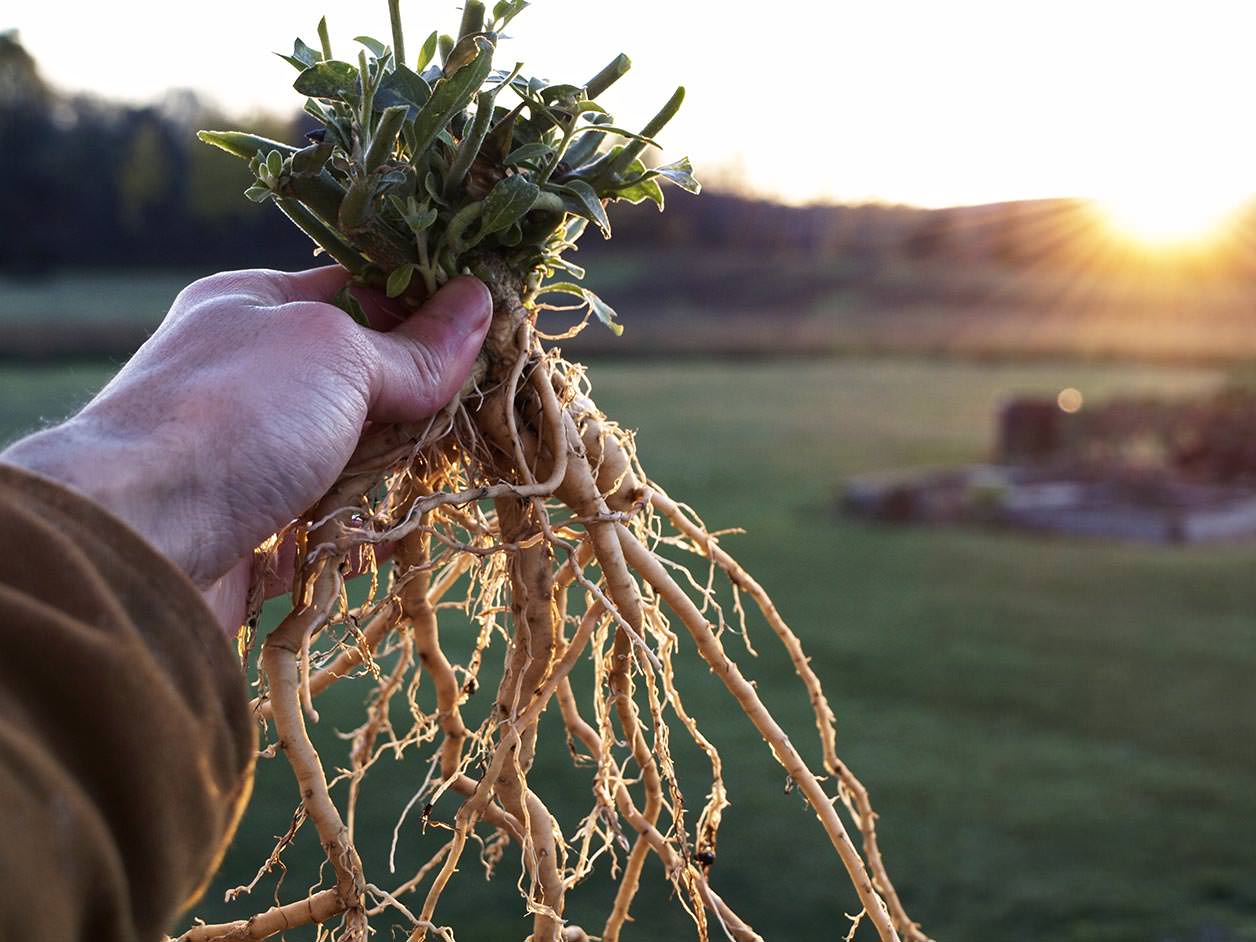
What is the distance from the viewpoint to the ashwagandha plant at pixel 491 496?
0.95 metres

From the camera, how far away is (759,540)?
217 inches

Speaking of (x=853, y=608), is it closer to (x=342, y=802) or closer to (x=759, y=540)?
(x=759, y=540)

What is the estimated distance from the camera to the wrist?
2.55 ft

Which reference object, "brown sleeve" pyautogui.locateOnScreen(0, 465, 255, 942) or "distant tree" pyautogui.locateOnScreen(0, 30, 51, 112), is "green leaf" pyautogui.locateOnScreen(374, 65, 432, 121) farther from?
"distant tree" pyautogui.locateOnScreen(0, 30, 51, 112)

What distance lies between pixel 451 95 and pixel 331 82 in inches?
3.9

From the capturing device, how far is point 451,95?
912 mm

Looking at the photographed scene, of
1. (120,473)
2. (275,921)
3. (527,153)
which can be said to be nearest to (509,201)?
(527,153)

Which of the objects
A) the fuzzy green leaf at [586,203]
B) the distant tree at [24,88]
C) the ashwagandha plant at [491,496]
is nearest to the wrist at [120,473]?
the ashwagandha plant at [491,496]

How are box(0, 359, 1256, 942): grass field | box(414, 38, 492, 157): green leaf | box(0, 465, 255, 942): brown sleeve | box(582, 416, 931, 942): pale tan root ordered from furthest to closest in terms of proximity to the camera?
1. box(0, 359, 1256, 942): grass field
2. box(582, 416, 931, 942): pale tan root
3. box(414, 38, 492, 157): green leaf
4. box(0, 465, 255, 942): brown sleeve

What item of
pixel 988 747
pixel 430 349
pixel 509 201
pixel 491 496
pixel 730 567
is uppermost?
pixel 509 201

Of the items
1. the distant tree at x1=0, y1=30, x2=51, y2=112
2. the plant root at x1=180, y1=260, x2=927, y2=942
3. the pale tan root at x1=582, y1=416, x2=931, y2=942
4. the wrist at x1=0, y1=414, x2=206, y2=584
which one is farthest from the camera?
the distant tree at x1=0, y1=30, x2=51, y2=112

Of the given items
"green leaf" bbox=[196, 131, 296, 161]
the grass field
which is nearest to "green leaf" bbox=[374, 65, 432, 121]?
"green leaf" bbox=[196, 131, 296, 161]

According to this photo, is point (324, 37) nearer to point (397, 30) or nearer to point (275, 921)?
point (397, 30)

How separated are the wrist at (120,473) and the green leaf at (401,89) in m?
0.32
